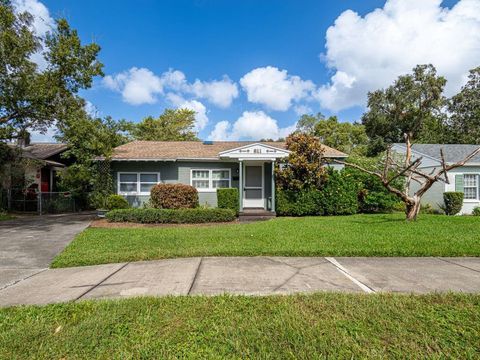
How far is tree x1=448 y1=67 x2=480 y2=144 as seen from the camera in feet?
110

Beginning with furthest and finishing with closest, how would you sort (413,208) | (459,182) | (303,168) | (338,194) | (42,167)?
(42,167)
(459,182)
(338,194)
(303,168)
(413,208)

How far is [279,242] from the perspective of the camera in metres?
7.34

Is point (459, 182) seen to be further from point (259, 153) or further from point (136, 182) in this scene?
point (136, 182)

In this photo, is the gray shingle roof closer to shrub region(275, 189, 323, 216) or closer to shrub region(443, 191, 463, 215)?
shrub region(443, 191, 463, 215)

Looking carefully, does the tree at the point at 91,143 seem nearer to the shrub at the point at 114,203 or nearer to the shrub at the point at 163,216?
the shrub at the point at 114,203

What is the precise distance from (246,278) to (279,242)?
273 cm

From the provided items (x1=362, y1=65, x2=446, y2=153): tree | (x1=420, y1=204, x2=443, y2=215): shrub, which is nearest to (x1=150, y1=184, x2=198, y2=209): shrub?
(x1=420, y1=204, x2=443, y2=215): shrub

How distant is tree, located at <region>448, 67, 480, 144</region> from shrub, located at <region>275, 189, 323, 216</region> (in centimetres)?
3138

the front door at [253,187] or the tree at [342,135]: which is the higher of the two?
the tree at [342,135]

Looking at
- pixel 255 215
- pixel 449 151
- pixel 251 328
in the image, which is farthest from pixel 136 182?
pixel 449 151

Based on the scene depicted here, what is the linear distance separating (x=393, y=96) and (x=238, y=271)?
37682 mm

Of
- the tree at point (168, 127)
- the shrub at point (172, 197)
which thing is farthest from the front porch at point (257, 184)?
the tree at point (168, 127)

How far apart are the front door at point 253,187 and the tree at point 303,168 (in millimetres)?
1687

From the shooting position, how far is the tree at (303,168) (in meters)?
13.3
